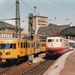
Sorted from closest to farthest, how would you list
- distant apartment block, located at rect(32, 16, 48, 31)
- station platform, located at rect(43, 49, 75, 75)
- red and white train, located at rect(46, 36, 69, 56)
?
station platform, located at rect(43, 49, 75, 75), red and white train, located at rect(46, 36, 69, 56), distant apartment block, located at rect(32, 16, 48, 31)

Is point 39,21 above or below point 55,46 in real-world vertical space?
above

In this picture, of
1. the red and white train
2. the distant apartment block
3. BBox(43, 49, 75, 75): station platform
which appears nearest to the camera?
BBox(43, 49, 75, 75): station platform

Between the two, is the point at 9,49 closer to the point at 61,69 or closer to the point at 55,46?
the point at 61,69

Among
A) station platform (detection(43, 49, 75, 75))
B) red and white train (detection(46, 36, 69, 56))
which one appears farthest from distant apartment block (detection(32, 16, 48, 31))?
station platform (detection(43, 49, 75, 75))

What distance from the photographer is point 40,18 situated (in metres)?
178

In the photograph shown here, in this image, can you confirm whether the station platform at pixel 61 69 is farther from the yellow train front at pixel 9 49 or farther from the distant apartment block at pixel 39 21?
the distant apartment block at pixel 39 21

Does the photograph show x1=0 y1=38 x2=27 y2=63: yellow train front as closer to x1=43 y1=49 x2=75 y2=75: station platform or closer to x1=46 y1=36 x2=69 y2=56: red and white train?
x1=43 y1=49 x2=75 y2=75: station platform

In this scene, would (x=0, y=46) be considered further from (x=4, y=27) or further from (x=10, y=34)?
(x=4, y=27)

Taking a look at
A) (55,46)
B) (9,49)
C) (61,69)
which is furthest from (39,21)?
(61,69)

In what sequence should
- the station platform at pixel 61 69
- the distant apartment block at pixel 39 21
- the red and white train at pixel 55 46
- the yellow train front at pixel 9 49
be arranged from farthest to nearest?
the distant apartment block at pixel 39 21
the red and white train at pixel 55 46
the yellow train front at pixel 9 49
the station platform at pixel 61 69

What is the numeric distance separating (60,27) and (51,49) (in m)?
95.9

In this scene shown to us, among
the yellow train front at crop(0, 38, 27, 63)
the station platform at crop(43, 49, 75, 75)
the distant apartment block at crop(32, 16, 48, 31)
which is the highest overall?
the distant apartment block at crop(32, 16, 48, 31)

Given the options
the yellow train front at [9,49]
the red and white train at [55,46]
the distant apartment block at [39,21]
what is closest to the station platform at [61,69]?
the yellow train front at [9,49]

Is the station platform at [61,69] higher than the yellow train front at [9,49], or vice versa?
the yellow train front at [9,49]
